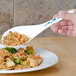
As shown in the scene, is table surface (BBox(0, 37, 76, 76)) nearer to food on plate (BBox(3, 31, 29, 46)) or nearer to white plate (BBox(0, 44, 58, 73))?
white plate (BBox(0, 44, 58, 73))

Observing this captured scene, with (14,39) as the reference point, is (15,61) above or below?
below

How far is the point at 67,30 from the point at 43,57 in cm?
39

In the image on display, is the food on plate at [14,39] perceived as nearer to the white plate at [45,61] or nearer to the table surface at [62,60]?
the white plate at [45,61]

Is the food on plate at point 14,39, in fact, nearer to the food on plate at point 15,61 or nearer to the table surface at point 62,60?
the food on plate at point 15,61

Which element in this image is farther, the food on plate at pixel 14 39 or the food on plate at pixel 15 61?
the food on plate at pixel 14 39

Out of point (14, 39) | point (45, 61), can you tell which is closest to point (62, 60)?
point (45, 61)

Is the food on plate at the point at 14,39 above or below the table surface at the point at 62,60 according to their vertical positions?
above

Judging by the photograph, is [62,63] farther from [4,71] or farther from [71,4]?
[71,4]

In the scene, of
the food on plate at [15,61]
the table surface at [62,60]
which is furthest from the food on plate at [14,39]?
the table surface at [62,60]

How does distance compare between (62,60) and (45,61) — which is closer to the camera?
(45,61)

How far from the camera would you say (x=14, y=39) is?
1.43 meters

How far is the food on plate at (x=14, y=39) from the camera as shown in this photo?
140cm

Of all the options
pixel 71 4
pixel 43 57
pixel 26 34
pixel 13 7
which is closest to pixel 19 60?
pixel 43 57

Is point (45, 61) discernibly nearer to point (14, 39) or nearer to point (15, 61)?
point (15, 61)
